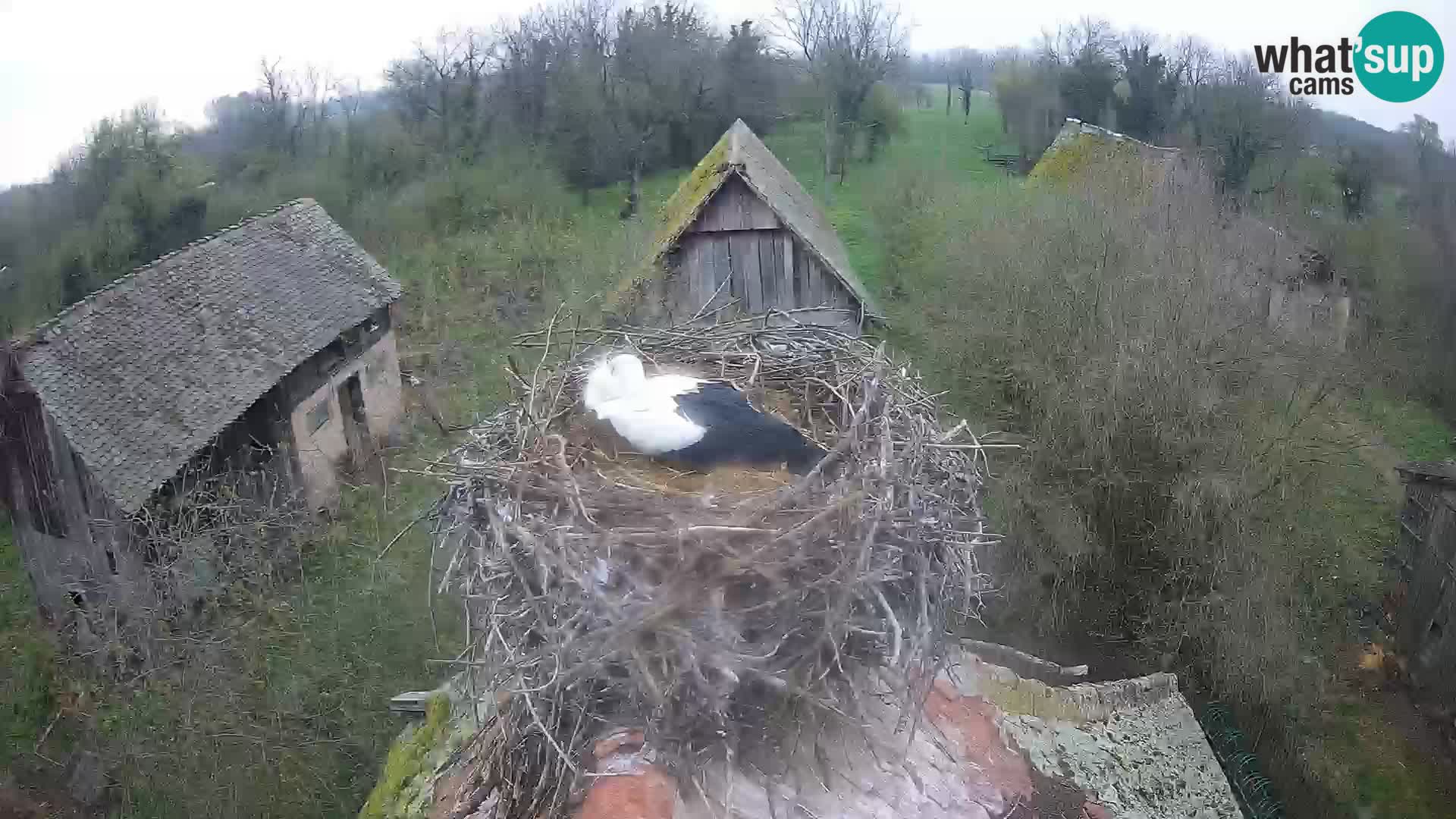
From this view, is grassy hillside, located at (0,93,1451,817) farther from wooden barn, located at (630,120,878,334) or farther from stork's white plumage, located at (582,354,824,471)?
stork's white plumage, located at (582,354,824,471)

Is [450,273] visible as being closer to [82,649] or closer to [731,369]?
[82,649]

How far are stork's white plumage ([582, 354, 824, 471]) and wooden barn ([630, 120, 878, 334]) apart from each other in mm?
4994

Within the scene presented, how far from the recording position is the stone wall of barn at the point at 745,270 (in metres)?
9.23

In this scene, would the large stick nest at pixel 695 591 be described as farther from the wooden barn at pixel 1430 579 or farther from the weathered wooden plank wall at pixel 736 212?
the wooden barn at pixel 1430 579

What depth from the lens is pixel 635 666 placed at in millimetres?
2541

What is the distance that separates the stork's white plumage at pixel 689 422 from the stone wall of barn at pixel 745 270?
519cm

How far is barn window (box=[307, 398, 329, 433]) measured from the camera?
41.1 ft

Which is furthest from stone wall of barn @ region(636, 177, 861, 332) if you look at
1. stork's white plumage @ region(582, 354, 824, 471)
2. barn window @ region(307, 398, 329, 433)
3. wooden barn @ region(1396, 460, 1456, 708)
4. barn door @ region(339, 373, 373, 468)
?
wooden barn @ region(1396, 460, 1456, 708)

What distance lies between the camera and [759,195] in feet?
29.7

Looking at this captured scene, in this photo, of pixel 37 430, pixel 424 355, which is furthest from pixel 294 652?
pixel 424 355

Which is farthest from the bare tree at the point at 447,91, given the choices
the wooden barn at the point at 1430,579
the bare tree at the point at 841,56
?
the wooden barn at the point at 1430,579

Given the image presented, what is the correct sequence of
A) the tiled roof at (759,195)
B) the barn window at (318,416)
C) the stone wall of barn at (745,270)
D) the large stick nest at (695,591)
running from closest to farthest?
1. the large stick nest at (695,591)
2. the tiled roof at (759,195)
3. the stone wall of barn at (745,270)
4. the barn window at (318,416)

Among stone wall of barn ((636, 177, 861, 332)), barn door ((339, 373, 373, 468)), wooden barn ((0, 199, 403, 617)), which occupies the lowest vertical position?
barn door ((339, 373, 373, 468))

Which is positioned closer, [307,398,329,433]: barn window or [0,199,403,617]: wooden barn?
[0,199,403,617]: wooden barn
